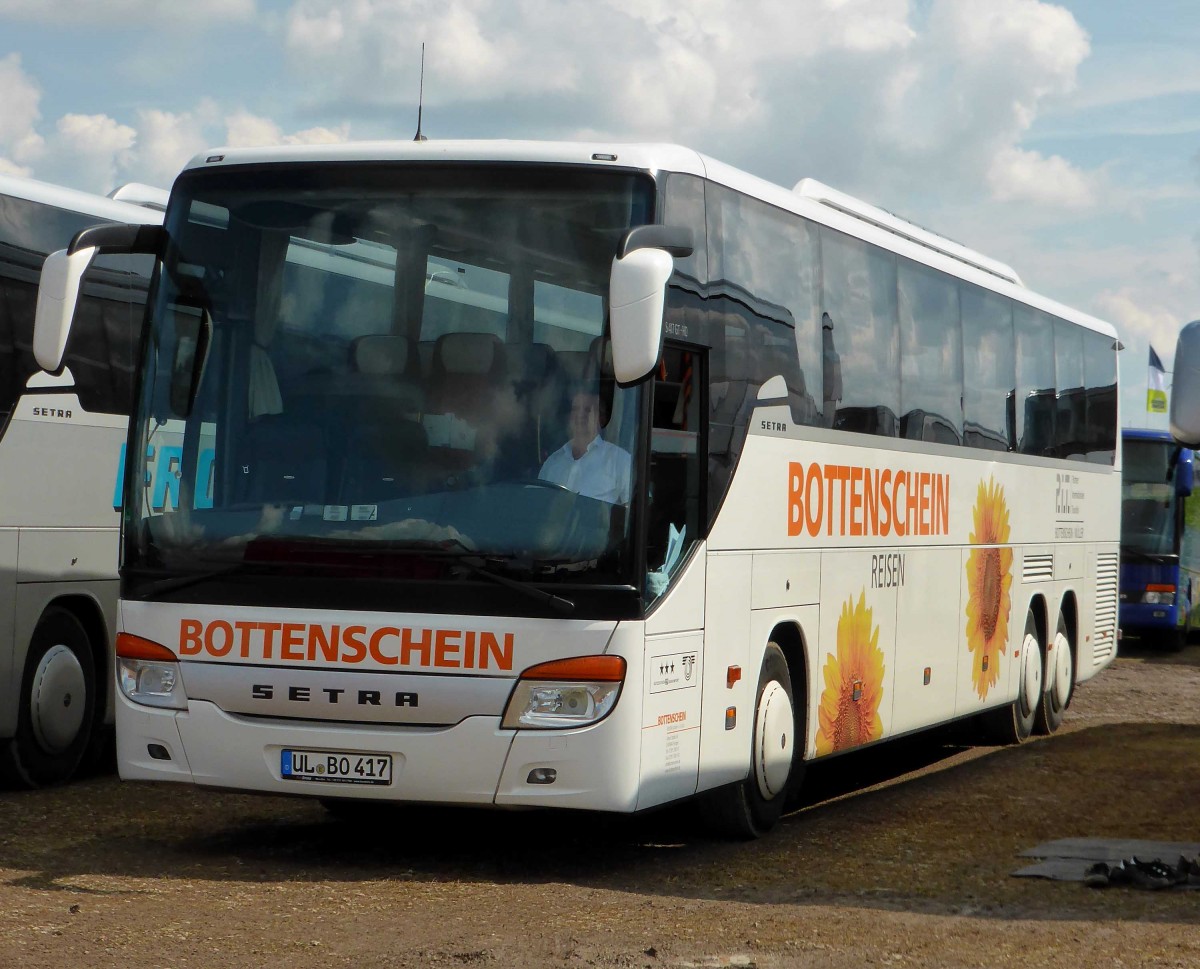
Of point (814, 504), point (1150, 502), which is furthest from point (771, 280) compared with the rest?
point (1150, 502)

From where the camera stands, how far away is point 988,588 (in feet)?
48.2

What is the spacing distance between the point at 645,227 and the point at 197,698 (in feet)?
9.84

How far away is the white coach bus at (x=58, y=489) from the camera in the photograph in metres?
11.7

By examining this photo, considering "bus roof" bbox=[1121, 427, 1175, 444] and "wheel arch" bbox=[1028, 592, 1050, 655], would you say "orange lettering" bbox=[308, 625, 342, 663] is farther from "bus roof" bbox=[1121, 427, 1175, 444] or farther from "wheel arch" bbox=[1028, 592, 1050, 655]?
"bus roof" bbox=[1121, 427, 1175, 444]

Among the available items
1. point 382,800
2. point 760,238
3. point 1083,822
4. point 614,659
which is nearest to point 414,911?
point 382,800

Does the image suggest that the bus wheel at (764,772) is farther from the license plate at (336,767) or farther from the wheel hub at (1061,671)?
the wheel hub at (1061,671)

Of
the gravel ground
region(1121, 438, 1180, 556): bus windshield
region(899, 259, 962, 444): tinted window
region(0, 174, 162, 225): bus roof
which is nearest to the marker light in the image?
region(1121, 438, 1180, 556): bus windshield

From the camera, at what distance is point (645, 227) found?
8641 mm

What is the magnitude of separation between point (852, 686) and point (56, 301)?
533 cm

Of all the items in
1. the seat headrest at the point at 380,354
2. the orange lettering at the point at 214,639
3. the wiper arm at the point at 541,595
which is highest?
the seat headrest at the point at 380,354

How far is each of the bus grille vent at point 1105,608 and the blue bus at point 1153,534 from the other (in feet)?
34.5

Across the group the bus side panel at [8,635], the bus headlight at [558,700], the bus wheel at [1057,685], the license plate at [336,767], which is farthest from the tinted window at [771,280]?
the bus wheel at [1057,685]

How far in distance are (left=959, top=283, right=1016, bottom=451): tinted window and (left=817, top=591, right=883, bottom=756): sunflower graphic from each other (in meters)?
2.57

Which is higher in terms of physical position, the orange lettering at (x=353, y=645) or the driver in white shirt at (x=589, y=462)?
the driver in white shirt at (x=589, y=462)
